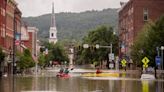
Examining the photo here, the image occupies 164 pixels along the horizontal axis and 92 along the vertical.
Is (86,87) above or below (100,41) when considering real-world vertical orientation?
below

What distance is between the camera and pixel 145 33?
3738 inches

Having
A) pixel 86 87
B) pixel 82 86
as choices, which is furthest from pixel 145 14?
pixel 86 87

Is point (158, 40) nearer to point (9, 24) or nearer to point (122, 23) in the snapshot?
point (9, 24)

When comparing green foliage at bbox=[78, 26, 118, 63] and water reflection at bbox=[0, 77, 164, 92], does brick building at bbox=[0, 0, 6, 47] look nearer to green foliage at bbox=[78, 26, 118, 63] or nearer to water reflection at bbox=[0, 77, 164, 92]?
water reflection at bbox=[0, 77, 164, 92]

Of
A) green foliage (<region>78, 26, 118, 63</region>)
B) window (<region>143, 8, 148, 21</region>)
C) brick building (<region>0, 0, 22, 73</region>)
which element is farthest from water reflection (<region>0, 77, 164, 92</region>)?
green foliage (<region>78, 26, 118, 63</region>)

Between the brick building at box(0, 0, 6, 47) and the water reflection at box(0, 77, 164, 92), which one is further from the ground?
the brick building at box(0, 0, 6, 47)

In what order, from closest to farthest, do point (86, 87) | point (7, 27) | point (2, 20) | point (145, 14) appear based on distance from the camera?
point (86, 87), point (2, 20), point (7, 27), point (145, 14)

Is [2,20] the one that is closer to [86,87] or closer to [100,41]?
[86,87]

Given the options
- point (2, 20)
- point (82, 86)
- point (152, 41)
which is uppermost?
point (2, 20)

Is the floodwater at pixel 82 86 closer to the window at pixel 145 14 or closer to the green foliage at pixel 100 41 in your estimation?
the window at pixel 145 14

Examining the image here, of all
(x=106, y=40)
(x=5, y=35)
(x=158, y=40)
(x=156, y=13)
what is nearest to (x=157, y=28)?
(x=158, y=40)

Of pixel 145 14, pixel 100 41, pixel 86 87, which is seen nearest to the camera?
pixel 86 87

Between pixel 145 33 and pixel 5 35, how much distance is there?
89.2ft

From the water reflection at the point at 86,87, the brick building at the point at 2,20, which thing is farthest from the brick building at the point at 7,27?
the water reflection at the point at 86,87
